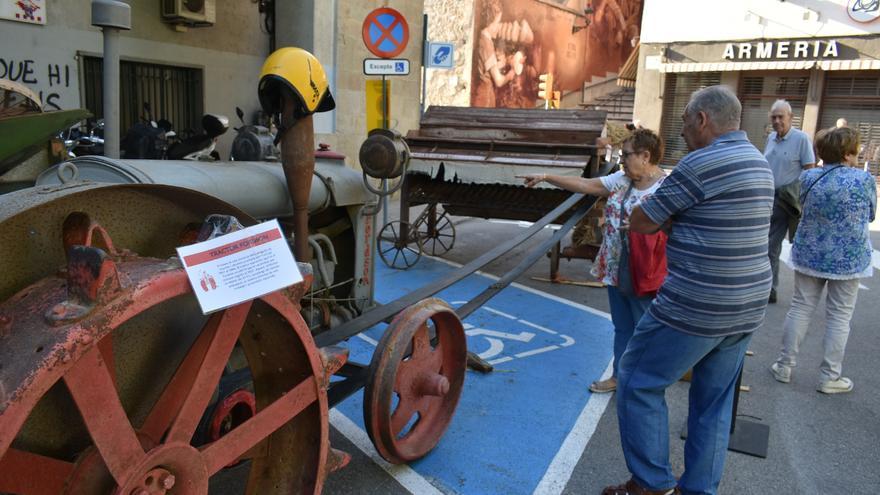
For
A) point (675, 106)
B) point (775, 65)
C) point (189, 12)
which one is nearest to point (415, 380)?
point (189, 12)

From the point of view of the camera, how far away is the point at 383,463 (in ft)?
10.9

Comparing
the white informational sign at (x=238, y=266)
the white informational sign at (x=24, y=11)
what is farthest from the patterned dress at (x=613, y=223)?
the white informational sign at (x=24, y=11)

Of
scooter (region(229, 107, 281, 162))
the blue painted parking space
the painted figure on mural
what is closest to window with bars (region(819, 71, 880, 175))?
the painted figure on mural

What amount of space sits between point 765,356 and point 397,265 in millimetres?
3915

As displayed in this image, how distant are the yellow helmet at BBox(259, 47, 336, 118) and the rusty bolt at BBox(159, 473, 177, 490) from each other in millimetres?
1649

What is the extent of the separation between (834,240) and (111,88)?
4188mm

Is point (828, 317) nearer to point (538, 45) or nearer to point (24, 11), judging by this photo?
point (24, 11)

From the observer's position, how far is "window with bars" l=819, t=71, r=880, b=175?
16984 millimetres

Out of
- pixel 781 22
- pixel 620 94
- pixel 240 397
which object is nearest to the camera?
pixel 240 397

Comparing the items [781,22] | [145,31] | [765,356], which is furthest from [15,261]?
[781,22]

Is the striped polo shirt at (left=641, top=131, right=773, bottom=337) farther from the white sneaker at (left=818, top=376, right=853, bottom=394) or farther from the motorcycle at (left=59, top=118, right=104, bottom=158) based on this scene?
the motorcycle at (left=59, top=118, right=104, bottom=158)

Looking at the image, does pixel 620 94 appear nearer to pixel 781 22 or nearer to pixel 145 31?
pixel 781 22

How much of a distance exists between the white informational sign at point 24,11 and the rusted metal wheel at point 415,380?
5.89 meters

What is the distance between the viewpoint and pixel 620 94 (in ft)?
78.1
